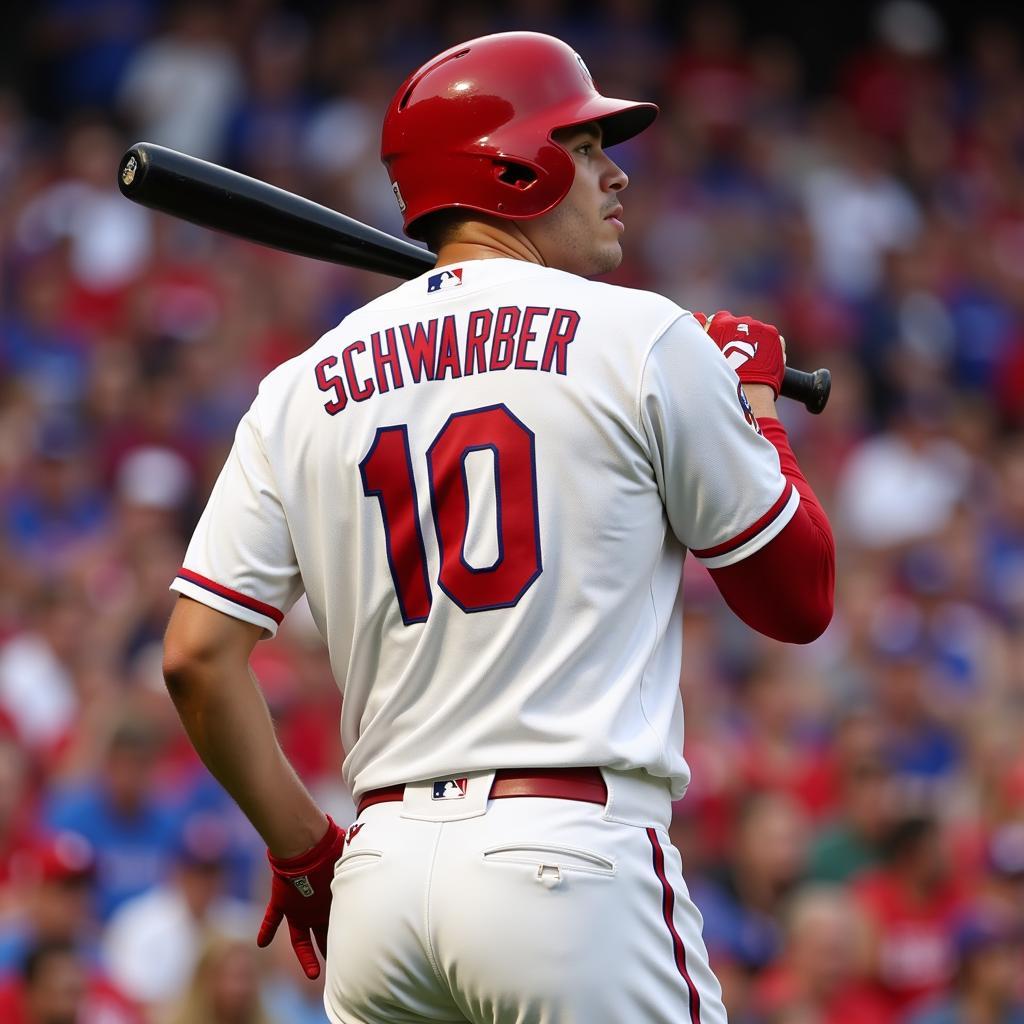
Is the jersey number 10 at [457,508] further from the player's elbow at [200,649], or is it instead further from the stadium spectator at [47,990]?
the stadium spectator at [47,990]

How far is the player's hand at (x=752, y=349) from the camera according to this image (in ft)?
9.17

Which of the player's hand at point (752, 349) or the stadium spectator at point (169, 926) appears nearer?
the player's hand at point (752, 349)

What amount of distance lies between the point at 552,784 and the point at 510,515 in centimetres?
35

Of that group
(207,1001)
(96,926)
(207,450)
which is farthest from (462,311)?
(207,450)

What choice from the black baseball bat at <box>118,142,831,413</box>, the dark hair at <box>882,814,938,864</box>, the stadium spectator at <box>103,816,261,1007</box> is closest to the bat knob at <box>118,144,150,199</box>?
the black baseball bat at <box>118,142,831,413</box>

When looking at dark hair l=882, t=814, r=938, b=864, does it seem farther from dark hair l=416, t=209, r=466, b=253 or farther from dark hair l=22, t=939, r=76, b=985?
dark hair l=416, t=209, r=466, b=253

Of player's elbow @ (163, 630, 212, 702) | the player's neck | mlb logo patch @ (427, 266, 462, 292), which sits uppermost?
the player's neck

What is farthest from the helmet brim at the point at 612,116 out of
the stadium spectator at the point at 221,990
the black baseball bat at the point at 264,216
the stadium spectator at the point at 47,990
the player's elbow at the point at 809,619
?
the stadium spectator at the point at 47,990

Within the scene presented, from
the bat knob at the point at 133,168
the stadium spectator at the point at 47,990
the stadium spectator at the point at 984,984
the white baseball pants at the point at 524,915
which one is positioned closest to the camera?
the white baseball pants at the point at 524,915

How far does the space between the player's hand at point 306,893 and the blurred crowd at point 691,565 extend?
8.06 ft

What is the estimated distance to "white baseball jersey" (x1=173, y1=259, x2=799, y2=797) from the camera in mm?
2467

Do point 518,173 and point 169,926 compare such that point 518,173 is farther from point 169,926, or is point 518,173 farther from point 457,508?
point 169,926

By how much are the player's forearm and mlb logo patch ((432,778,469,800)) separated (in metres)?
0.31

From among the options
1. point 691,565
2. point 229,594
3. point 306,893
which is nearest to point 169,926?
point 691,565
